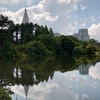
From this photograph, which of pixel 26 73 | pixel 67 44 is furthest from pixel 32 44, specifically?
pixel 26 73

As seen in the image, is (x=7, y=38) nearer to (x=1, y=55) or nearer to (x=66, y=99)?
(x=1, y=55)

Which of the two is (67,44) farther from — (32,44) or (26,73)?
(26,73)

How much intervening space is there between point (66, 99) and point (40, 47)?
3580cm

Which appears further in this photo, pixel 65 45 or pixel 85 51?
pixel 85 51

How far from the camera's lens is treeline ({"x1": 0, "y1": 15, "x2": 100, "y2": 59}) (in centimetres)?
3350

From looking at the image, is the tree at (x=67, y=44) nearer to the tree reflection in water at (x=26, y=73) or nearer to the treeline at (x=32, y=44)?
the treeline at (x=32, y=44)

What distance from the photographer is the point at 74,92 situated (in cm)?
930

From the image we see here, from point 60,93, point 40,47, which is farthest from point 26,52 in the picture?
point 60,93

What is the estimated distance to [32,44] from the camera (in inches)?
1740

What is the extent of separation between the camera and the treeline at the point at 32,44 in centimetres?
3350

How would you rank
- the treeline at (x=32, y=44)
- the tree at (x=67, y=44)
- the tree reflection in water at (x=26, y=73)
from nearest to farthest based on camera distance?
the tree reflection in water at (x=26, y=73), the treeline at (x=32, y=44), the tree at (x=67, y=44)

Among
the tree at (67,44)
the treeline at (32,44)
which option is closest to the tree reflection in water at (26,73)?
the treeline at (32,44)

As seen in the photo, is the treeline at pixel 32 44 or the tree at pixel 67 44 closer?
the treeline at pixel 32 44

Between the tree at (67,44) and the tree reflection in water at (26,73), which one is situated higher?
the tree at (67,44)
